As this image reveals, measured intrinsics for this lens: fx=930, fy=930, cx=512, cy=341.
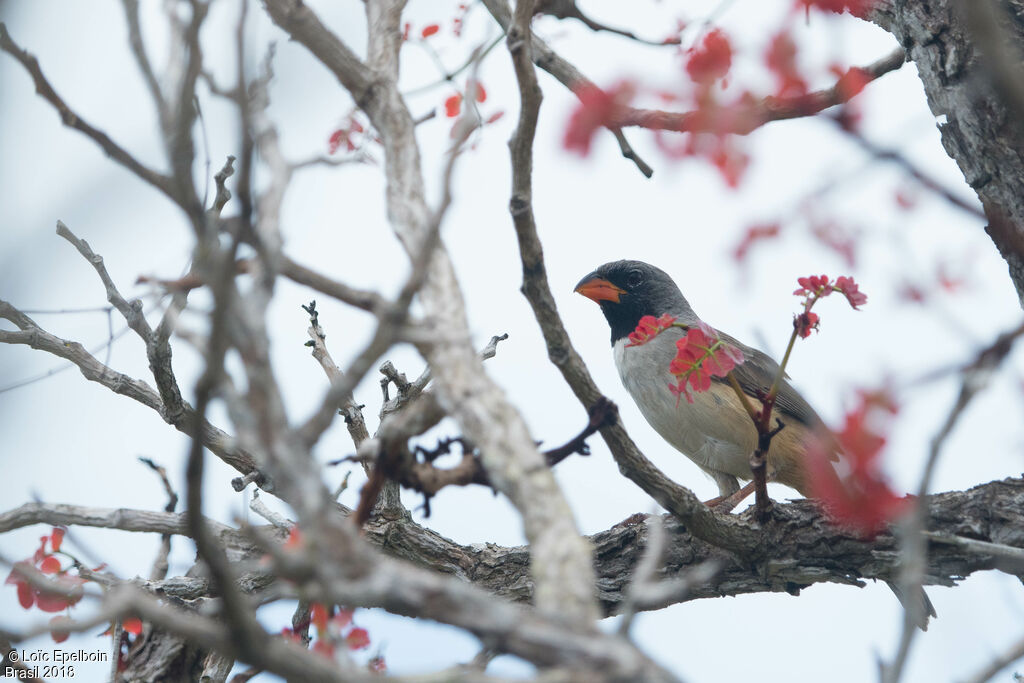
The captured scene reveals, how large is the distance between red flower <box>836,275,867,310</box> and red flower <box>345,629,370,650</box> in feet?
7.07

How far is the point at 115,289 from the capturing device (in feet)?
13.8

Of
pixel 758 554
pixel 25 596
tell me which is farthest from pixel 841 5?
pixel 25 596

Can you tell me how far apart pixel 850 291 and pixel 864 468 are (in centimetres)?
106

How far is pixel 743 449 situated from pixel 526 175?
351 cm

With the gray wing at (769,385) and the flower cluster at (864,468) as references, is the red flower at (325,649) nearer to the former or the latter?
the flower cluster at (864,468)

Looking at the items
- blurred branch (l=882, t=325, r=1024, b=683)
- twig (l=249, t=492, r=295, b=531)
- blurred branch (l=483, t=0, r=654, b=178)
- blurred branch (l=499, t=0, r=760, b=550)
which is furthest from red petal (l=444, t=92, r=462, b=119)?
blurred branch (l=882, t=325, r=1024, b=683)

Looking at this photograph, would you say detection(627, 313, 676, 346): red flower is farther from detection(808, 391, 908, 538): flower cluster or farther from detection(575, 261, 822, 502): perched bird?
detection(575, 261, 822, 502): perched bird

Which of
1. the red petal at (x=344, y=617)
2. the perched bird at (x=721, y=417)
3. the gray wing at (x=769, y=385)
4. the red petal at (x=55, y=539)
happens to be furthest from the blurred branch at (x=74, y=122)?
the gray wing at (x=769, y=385)

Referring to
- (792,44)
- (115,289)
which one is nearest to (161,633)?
(115,289)

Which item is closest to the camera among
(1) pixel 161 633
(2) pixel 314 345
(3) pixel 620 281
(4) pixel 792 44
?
(1) pixel 161 633

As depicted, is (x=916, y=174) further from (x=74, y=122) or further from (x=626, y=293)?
(x=626, y=293)

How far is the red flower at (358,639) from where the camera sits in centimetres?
304

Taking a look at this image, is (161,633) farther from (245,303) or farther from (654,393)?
(654,393)

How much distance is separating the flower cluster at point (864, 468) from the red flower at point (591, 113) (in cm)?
186
